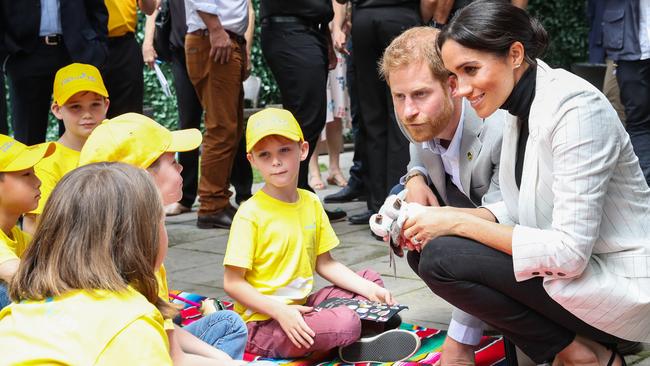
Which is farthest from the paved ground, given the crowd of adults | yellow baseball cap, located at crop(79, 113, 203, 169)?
yellow baseball cap, located at crop(79, 113, 203, 169)

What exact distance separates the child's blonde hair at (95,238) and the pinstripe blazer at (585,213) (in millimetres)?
1090

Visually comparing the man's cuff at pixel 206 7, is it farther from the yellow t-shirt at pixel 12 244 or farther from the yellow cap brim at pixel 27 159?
the yellow t-shirt at pixel 12 244

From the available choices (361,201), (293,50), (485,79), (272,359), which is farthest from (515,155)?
(361,201)

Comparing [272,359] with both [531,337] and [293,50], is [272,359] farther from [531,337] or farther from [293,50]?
[293,50]

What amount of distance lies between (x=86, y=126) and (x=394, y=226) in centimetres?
195

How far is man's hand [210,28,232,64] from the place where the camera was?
5449 millimetres

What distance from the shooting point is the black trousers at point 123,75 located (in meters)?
5.17

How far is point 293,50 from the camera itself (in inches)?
219

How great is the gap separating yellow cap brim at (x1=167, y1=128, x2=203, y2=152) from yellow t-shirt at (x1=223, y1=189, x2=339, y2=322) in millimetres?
300

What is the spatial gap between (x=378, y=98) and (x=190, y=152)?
1.64 metres

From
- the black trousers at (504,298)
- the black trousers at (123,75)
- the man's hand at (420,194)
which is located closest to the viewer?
the black trousers at (504,298)

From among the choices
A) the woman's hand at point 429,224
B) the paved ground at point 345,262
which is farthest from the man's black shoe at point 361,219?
the woman's hand at point 429,224

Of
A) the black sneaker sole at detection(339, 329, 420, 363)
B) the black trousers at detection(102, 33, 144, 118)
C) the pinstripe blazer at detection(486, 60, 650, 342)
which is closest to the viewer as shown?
the pinstripe blazer at detection(486, 60, 650, 342)

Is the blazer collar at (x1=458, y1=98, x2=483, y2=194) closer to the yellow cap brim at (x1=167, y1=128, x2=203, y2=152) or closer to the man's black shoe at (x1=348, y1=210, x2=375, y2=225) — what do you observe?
the yellow cap brim at (x1=167, y1=128, x2=203, y2=152)
